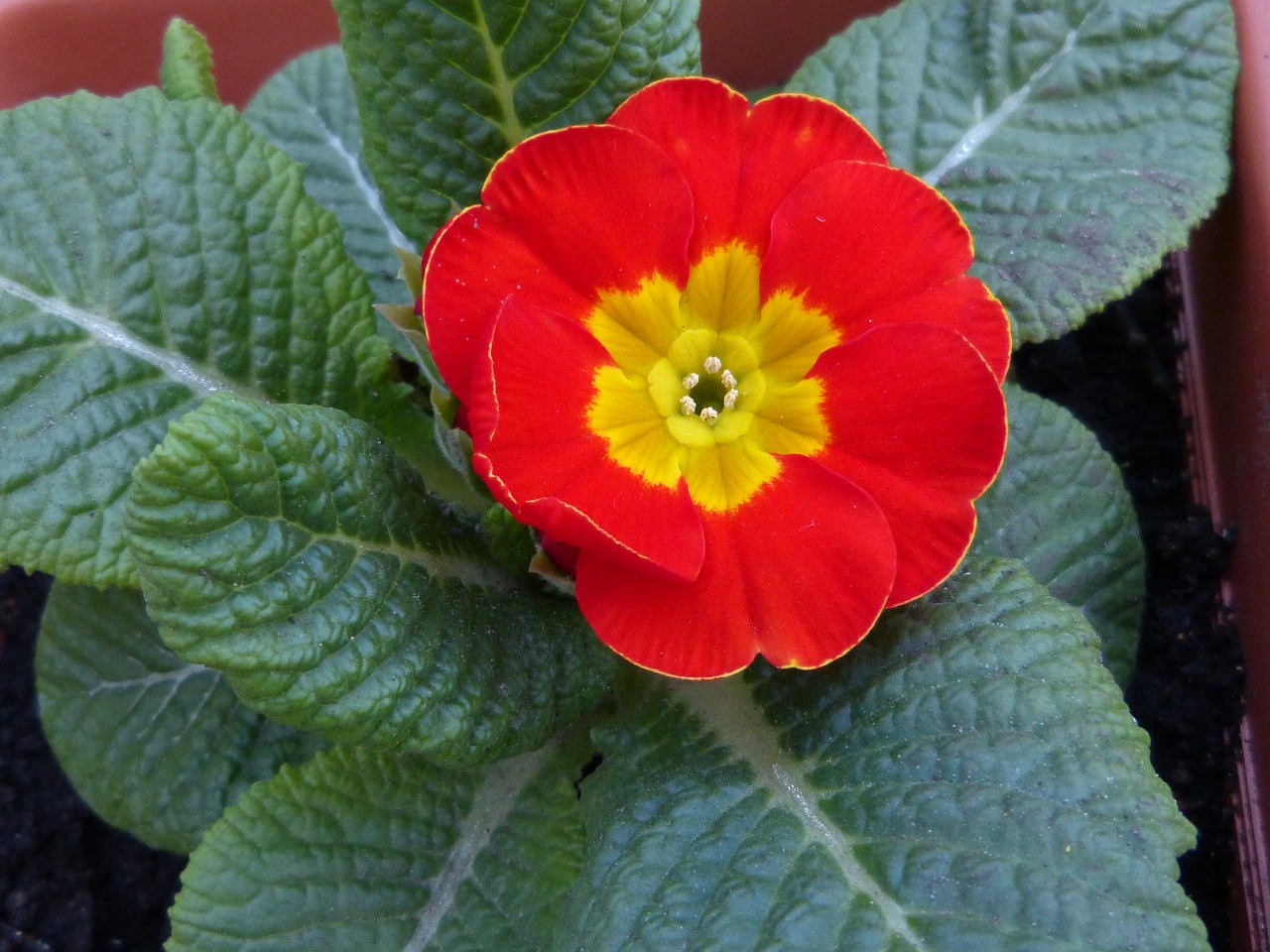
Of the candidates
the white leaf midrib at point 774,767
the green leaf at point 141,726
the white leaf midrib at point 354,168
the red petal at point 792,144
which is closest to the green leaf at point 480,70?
the red petal at point 792,144

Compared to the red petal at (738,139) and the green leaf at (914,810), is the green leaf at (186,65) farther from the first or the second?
the green leaf at (914,810)

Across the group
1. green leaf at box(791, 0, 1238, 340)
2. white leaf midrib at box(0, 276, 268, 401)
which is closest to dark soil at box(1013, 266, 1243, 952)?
green leaf at box(791, 0, 1238, 340)

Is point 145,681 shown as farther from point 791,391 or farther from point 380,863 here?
point 791,391

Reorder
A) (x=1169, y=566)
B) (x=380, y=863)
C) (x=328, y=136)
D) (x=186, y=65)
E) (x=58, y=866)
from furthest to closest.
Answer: (x=328, y=136), (x=58, y=866), (x=1169, y=566), (x=186, y=65), (x=380, y=863)

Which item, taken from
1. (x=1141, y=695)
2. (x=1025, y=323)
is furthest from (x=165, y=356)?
(x=1141, y=695)

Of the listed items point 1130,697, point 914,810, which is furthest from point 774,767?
point 1130,697

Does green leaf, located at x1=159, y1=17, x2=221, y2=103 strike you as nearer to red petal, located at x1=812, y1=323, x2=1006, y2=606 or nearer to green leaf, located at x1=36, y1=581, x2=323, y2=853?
green leaf, located at x1=36, y1=581, x2=323, y2=853
